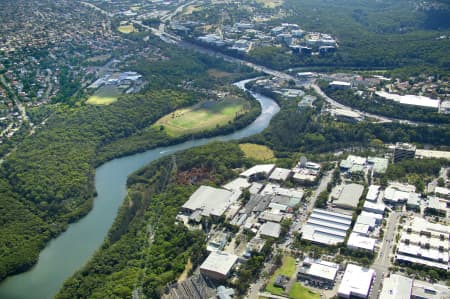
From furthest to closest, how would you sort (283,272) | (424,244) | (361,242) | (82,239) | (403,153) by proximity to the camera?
(403,153), (82,239), (361,242), (424,244), (283,272)

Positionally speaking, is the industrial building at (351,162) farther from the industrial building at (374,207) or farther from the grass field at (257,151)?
the grass field at (257,151)

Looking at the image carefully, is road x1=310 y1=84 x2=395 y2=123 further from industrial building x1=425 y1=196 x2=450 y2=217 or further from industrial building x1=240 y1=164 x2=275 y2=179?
industrial building x1=425 y1=196 x2=450 y2=217

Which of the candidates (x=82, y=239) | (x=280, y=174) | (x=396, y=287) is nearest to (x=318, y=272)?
(x=396, y=287)

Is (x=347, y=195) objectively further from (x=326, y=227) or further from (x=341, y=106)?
(x=341, y=106)

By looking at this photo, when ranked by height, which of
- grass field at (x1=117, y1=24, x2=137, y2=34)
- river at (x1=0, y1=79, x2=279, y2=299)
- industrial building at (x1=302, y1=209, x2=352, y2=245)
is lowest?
river at (x1=0, y1=79, x2=279, y2=299)

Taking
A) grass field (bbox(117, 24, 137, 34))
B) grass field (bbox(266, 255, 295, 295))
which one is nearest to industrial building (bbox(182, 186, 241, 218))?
grass field (bbox(266, 255, 295, 295))

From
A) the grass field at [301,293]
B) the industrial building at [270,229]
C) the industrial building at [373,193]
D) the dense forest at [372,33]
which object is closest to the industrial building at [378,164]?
the industrial building at [373,193]
